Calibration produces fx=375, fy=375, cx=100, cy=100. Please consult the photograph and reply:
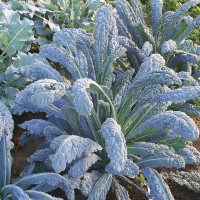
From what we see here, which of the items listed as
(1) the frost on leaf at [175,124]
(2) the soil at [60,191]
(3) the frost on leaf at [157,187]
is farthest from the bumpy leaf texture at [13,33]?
(3) the frost on leaf at [157,187]

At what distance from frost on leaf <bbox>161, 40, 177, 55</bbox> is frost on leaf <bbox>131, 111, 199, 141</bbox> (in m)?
0.65

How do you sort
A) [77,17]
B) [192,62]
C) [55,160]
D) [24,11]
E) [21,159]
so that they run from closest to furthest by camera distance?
[55,160] < [21,159] < [192,62] < [24,11] < [77,17]

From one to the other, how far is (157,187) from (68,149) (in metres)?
0.58

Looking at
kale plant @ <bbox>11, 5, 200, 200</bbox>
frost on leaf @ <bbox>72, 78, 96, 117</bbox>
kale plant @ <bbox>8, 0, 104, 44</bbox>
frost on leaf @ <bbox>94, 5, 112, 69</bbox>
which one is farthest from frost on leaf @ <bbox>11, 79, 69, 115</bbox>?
kale plant @ <bbox>8, 0, 104, 44</bbox>

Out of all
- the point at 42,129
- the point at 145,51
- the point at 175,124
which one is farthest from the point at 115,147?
the point at 145,51

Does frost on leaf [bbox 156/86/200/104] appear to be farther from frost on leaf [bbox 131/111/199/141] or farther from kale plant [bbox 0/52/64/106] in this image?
kale plant [bbox 0/52/64/106]

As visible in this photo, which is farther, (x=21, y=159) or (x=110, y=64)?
(x=21, y=159)

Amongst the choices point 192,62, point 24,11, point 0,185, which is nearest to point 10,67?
point 24,11

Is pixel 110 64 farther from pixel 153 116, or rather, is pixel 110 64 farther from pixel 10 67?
pixel 10 67

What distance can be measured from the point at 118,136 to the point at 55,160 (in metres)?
0.33

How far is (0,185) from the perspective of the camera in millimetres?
2166

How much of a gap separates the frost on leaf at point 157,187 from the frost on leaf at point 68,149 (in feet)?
1.10

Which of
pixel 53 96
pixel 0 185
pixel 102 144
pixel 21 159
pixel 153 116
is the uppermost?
pixel 53 96

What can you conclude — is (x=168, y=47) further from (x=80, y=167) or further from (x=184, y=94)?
(x=80, y=167)
